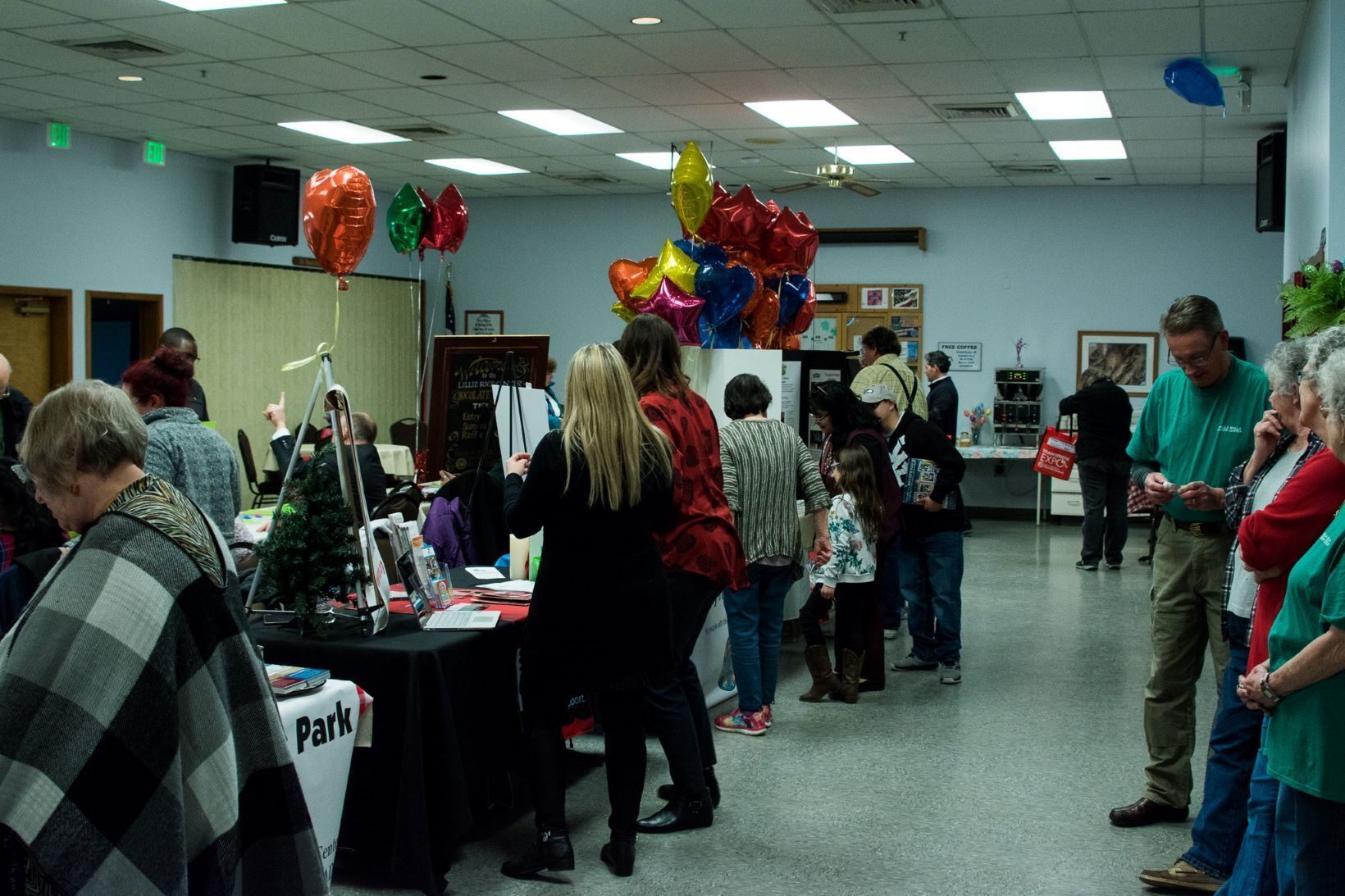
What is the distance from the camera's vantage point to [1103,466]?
977 centimetres

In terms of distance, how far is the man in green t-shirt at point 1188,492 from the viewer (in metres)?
3.59

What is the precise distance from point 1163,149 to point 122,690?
1021 cm

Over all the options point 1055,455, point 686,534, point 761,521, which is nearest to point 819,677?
point 761,521

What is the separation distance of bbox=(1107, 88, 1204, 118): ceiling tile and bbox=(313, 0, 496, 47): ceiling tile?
4.25 metres

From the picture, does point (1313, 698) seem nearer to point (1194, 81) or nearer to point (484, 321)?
point (1194, 81)

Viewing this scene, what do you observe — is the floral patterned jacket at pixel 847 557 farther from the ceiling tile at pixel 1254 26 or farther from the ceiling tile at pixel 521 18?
the ceiling tile at pixel 1254 26

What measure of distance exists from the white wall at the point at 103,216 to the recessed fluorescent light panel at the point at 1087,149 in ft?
24.7

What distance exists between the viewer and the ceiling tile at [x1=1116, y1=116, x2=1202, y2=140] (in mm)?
9188

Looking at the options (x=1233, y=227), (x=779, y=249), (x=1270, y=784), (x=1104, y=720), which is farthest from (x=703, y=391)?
(x=1233, y=227)

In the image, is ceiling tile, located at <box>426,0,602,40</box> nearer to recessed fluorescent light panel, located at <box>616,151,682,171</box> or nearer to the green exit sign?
recessed fluorescent light panel, located at <box>616,151,682,171</box>

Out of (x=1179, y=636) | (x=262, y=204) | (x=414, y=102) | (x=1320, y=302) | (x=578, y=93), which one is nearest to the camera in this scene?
(x=1320, y=302)

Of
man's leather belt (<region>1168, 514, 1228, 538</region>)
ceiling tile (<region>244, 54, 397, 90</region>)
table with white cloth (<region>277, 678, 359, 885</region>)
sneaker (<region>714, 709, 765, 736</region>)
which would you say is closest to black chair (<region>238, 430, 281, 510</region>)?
ceiling tile (<region>244, 54, 397, 90</region>)

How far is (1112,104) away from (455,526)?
6.14 meters

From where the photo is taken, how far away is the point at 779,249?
20.5ft
